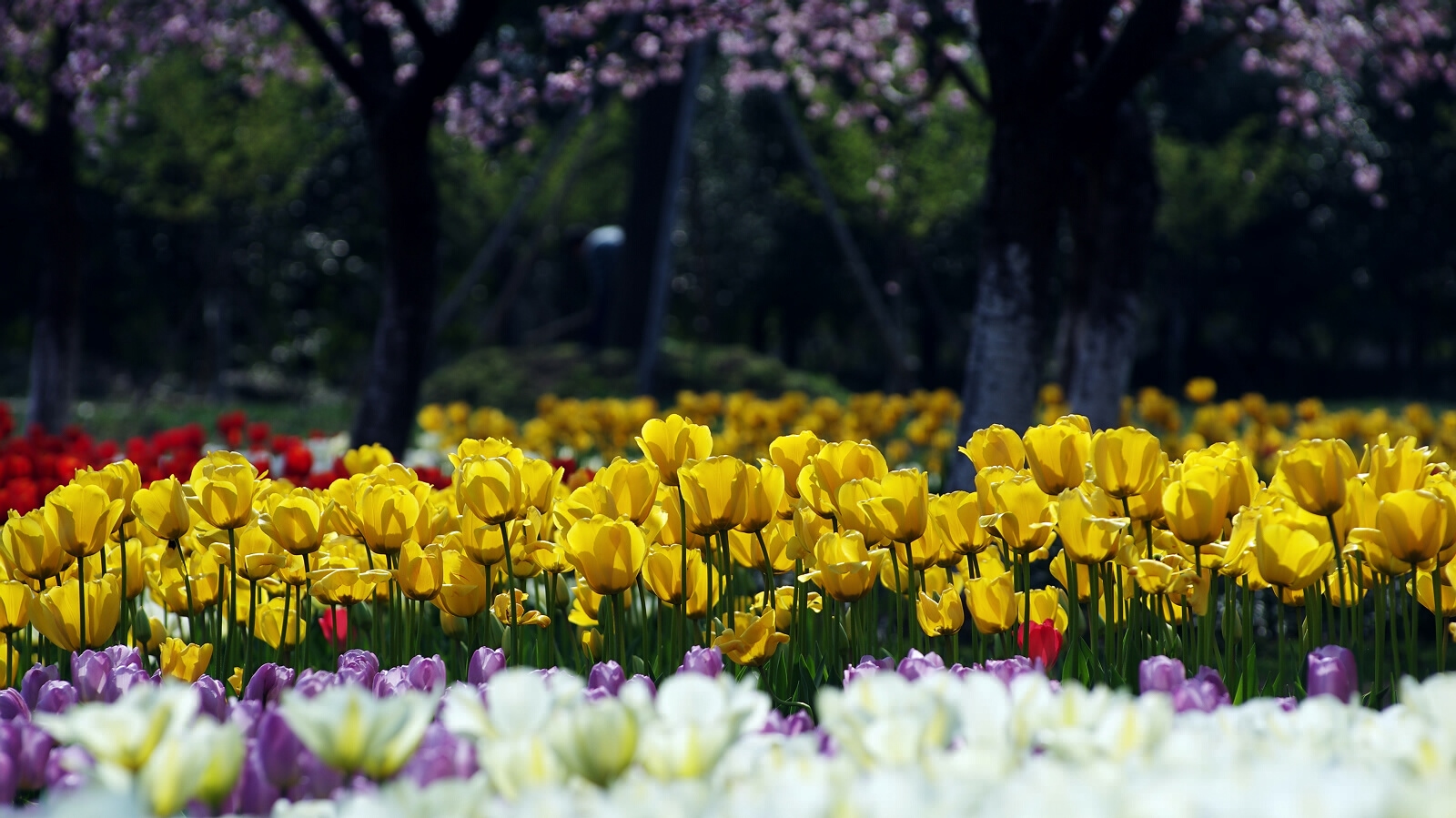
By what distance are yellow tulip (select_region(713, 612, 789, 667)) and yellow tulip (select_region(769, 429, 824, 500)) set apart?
1.36 ft

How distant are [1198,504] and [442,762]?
1.36 meters

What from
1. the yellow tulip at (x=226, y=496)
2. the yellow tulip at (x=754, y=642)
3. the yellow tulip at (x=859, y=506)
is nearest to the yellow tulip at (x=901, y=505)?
the yellow tulip at (x=859, y=506)

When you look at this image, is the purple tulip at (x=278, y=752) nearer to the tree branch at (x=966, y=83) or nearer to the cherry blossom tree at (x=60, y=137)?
the tree branch at (x=966, y=83)

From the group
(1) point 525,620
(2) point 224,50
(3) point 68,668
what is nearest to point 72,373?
(2) point 224,50

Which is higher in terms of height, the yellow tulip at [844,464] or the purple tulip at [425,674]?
the yellow tulip at [844,464]

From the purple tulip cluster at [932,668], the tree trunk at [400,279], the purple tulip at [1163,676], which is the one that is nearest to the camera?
the purple tulip at [1163,676]

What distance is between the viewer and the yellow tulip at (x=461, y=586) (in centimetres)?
236

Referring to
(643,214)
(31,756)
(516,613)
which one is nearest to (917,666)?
(516,613)

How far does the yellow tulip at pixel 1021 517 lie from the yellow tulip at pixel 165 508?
1.54 m

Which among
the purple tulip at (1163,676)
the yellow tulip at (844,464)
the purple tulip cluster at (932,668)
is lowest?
the purple tulip cluster at (932,668)

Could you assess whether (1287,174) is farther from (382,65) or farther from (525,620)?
(525,620)

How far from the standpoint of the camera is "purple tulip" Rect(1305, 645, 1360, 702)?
1.76m

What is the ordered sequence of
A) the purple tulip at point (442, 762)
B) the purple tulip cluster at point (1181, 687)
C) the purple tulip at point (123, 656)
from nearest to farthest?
the purple tulip at point (442, 762)
the purple tulip cluster at point (1181, 687)
the purple tulip at point (123, 656)

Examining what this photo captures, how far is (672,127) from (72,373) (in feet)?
28.6
